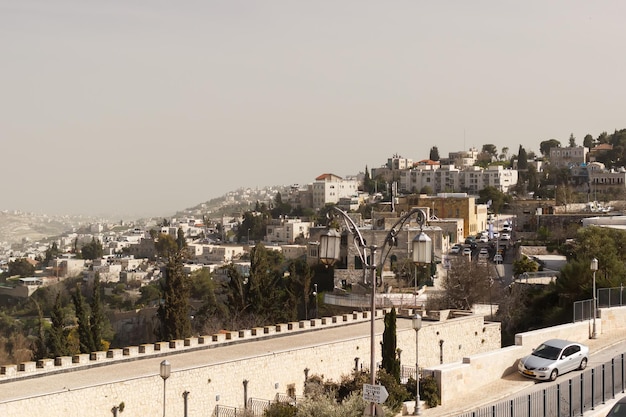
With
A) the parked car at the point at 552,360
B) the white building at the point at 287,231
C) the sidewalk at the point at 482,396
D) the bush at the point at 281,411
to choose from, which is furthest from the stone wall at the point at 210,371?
the white building at the point at 287,231

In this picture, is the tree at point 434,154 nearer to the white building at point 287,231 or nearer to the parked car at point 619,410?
the white building at point 287,231

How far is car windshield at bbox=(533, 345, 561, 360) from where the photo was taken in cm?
1793

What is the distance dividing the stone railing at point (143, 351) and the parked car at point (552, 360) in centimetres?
794

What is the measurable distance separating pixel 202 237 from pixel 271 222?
32.9 m

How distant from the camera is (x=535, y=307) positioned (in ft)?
110

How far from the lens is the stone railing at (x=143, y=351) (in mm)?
17547

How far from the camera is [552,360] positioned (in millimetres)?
17766

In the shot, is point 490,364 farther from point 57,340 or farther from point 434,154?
point 434,154

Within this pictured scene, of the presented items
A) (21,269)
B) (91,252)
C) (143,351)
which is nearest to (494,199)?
(91,252)

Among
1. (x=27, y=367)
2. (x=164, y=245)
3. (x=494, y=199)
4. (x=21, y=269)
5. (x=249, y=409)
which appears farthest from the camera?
(x=21, y=269)

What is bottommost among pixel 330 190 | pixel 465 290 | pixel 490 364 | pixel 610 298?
pixel 465 290

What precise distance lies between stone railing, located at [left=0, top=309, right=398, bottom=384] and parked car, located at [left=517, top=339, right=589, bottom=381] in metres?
7.94

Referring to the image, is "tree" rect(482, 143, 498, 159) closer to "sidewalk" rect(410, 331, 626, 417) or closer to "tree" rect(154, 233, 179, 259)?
"tree" rect(154, 233, 179, 259)

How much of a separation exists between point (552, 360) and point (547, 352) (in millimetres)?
390
